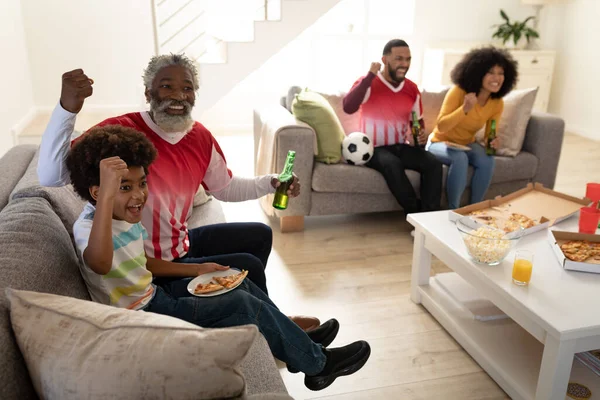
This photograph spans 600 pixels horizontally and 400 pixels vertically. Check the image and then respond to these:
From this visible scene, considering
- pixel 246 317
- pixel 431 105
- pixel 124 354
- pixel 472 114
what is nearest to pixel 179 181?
pixel 246 317

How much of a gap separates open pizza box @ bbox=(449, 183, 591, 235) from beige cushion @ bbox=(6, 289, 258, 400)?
164 cm

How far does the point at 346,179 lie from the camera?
316 cm

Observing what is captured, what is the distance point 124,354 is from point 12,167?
1487 mm

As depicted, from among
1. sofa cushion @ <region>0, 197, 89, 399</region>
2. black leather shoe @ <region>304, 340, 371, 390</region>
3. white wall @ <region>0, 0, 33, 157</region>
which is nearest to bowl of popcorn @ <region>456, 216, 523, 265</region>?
black leather shoe @ <region>304, 340, 371, 390</region>

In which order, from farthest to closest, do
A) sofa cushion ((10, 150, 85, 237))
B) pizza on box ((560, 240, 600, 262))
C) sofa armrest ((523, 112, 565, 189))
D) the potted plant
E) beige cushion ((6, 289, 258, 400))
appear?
the potted plant < sofa armrest ((523, 112, 565, 189)) < pizza on box ((560, 240, 600, 262)) < sofa cushion ((10, 150, 85, 237)) < beige cushion ((6, 289, 258, 400))

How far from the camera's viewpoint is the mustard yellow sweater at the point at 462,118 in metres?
3.32

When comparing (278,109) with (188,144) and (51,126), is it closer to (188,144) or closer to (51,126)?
(188,144)

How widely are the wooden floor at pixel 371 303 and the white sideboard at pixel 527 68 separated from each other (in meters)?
2.78

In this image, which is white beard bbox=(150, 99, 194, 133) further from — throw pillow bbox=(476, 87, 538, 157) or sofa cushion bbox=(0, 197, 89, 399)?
throw pillow bbox=(476, 87, 538, 157)

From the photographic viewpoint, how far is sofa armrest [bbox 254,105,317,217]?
120 inches

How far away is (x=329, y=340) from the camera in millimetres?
1856

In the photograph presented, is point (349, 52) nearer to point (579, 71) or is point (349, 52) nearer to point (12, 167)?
point (579, 71)

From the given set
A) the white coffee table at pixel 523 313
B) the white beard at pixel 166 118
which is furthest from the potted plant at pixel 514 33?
the white beard at pixel 166 118

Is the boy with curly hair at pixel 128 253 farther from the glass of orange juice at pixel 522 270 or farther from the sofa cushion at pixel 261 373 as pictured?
the glass of orange juice at pixel 522 270
